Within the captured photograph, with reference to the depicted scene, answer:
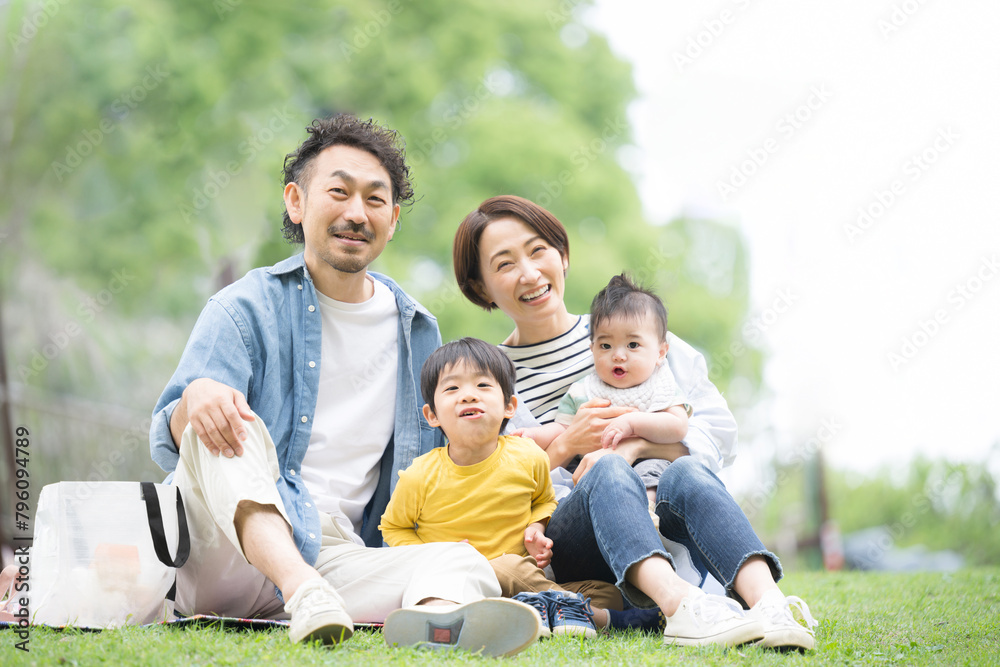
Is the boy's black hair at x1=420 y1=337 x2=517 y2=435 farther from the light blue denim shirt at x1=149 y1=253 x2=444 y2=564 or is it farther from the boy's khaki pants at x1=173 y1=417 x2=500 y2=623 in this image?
the boy's khaki pants at x1=173 y1=417 x2=500 y2=623

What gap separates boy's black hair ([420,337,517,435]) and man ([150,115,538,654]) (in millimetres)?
329

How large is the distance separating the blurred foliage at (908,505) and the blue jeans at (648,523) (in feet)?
22.1

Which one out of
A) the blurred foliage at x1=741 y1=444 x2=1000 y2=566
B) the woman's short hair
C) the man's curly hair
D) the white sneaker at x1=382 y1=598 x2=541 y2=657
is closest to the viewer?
the white sneaker at x1=382 y1=598 x2=541 y2=657

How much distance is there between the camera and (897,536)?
30.9ft

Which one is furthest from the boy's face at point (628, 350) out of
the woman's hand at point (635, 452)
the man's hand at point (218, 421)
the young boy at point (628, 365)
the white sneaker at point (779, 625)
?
the man's hand at point (218, 421)

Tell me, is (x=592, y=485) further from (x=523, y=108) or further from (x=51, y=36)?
(x=51, y=36)

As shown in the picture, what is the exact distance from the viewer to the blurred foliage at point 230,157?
315 inches

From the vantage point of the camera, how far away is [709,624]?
2195 mm

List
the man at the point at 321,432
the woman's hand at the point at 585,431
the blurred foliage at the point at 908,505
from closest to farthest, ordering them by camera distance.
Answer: the man at the point at 321,432 < the woman's hand at the point at 585,431 < the blurred foliage at the point at 908,505

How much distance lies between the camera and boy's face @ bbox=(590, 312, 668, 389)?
9.82 ft

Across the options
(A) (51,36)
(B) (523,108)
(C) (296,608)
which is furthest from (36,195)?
(C) (296,608)

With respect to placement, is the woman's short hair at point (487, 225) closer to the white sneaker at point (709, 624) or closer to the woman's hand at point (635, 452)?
the woman's hand at point (635, 452)

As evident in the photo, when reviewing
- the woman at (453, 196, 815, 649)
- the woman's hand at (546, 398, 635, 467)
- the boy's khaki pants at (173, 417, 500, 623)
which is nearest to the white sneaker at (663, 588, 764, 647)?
the woman at (453, 196, 815, 649)

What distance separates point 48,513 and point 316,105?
7.06m
